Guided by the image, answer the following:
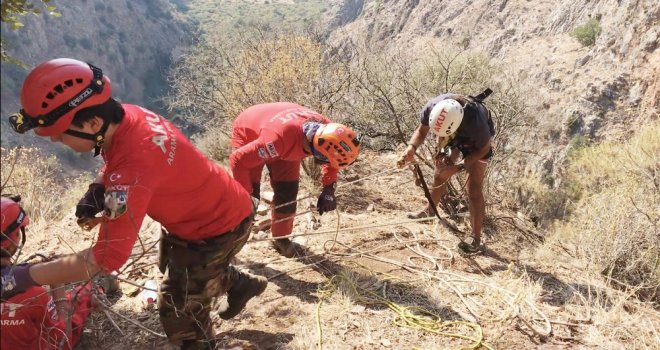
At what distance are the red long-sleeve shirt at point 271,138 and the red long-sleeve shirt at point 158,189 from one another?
57 cm

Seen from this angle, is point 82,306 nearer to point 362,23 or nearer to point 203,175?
point 203,175

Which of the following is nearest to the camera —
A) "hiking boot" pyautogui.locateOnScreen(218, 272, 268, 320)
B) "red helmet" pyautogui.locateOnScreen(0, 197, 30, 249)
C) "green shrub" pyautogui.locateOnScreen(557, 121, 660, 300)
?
"red helmet" pyautogui.locateOnScreen(0, 197, 30, 249)

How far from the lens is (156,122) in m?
2.03

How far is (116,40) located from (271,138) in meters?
55.6

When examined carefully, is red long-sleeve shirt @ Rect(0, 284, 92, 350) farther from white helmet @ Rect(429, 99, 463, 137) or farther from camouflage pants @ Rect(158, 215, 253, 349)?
white helmet @ Rect(429, 99, 463, 137)

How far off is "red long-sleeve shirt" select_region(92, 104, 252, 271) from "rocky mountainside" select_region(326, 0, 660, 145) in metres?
12.2

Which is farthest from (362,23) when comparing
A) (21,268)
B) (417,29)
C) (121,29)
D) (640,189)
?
(21,268)

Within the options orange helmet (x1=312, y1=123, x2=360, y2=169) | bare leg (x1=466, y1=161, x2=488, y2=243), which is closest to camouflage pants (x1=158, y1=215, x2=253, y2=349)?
orange helmet (x1=312, y1=123, x2=360, y2=169)

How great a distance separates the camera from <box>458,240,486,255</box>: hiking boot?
4453 mm

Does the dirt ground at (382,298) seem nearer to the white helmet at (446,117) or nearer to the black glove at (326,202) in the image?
the black glove at (326,202)

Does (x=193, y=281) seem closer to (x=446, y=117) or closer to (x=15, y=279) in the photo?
(x=15, y=279)

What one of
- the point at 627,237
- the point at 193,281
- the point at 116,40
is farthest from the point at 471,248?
the point at 116,40

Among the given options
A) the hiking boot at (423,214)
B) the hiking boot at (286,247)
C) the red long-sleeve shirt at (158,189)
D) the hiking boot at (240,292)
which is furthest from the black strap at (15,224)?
the hiking boot at (423,214)

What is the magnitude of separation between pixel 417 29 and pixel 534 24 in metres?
11.7
